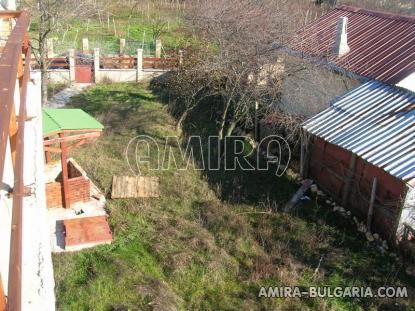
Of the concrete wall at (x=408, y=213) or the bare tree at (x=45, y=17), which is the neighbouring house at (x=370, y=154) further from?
the bare tree at (x=45, y=17)

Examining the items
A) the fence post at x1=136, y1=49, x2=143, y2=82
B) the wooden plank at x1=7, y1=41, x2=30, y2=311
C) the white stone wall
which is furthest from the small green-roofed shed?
the fence post at x1=136, y1=49, x2=143, y2=82

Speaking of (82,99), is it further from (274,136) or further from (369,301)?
(369,301)

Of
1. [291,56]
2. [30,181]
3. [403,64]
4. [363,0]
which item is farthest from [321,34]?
[363,0]

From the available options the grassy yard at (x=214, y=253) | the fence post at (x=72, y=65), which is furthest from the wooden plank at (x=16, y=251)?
the fence post at (x=72, y=65)

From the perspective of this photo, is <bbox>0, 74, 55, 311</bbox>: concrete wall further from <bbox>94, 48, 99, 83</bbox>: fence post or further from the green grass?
the green grass

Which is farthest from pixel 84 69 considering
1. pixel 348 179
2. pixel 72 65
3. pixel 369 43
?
pixel 348 179

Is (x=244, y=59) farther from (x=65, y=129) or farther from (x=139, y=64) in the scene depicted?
(x=139, y=64)
